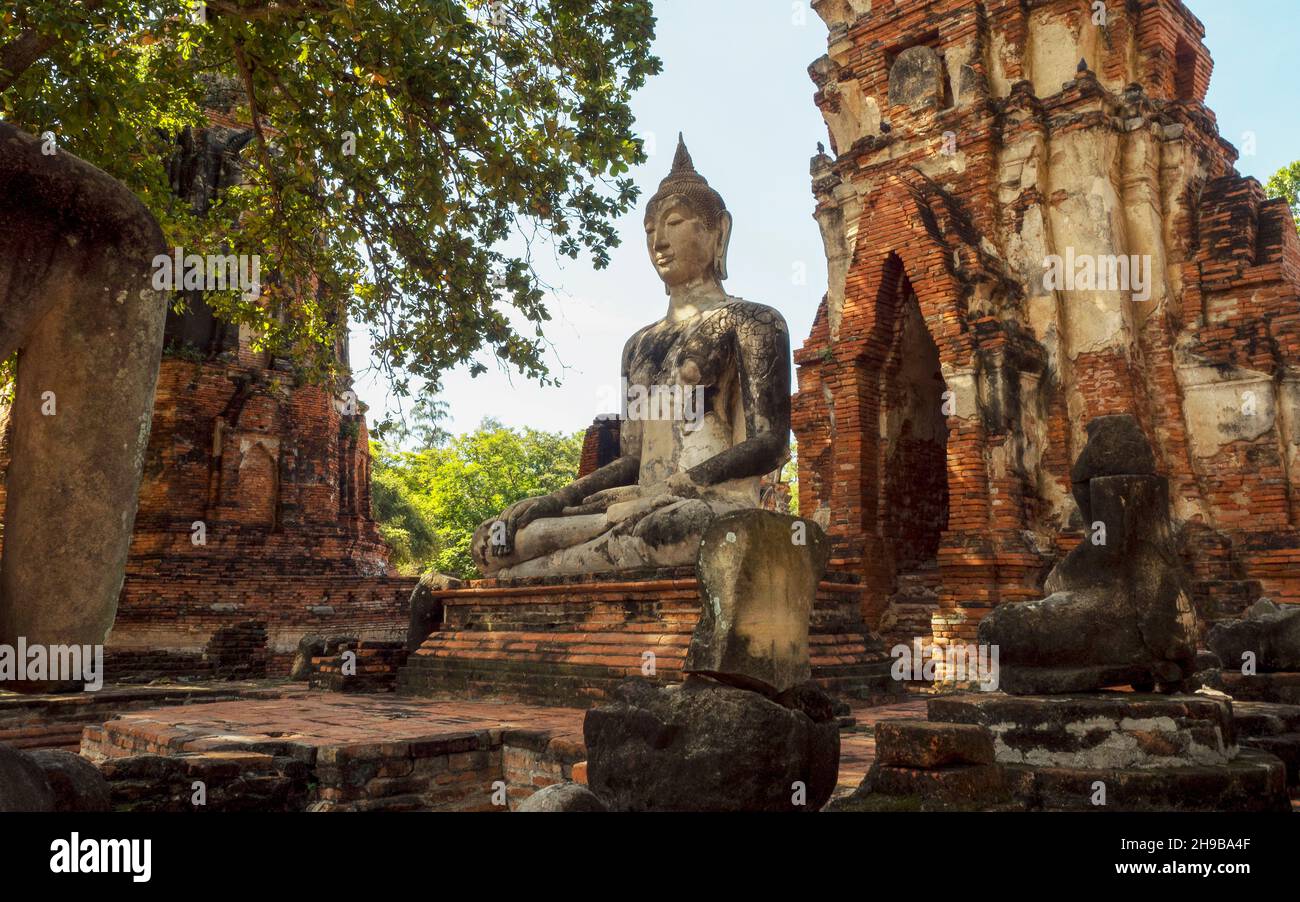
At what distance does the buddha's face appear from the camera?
24.9ft

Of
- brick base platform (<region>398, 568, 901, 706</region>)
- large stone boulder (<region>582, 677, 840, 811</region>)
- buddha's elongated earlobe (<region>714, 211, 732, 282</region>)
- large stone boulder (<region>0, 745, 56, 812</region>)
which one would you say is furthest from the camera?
buddha's elongated earlobe (<region>714, 211, 732, 282</region>)

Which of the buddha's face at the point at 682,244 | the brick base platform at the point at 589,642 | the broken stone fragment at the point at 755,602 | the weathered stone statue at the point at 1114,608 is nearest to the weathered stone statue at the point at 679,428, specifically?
the buddha's face at the point at 682,244

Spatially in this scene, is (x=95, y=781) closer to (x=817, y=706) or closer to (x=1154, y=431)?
(x=817, y=706)

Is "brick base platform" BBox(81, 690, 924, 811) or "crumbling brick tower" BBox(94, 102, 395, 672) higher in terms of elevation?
"crumbling brick tower" BBox(94, 102, 395, 672)

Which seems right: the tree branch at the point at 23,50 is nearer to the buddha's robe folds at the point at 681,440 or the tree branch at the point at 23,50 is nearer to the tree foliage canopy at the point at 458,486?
the buddha's robe folds at the point at 681,440

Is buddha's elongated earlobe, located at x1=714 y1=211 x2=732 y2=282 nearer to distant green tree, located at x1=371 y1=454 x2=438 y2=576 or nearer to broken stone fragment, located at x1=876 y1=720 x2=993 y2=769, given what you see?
broken stone fragment, located at x1=876 y1=720 x2=993 y2=769

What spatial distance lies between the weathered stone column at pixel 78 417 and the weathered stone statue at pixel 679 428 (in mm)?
4236

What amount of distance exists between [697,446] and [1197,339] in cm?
669

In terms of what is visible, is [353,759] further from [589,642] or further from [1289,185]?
[1289,185]

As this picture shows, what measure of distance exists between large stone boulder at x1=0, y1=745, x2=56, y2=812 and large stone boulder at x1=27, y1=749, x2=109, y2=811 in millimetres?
113

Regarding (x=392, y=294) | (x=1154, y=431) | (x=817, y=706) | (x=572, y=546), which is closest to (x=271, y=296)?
(x=392, y=294)

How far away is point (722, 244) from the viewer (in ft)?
25.5

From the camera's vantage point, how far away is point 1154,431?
34.9ft

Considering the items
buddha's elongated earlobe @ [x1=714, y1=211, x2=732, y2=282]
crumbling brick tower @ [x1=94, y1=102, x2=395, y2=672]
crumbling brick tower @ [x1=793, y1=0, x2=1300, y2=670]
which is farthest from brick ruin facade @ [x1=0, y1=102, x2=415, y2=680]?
buddha's elongated earlobe @ [x1=714, y1=211, x2=732, y2=282]
